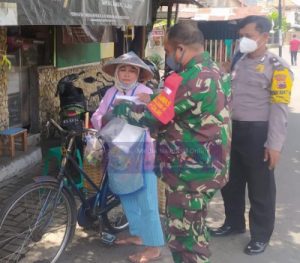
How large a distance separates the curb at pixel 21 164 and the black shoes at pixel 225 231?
2.52 meters

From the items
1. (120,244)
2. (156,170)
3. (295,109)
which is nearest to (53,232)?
(120,244)

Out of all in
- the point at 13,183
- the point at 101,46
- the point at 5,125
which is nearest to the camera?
the point at 13,183

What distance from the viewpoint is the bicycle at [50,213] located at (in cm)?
303

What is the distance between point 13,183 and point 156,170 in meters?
2.83

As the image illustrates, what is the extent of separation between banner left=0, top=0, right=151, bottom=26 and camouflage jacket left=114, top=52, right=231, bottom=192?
3.15 ft

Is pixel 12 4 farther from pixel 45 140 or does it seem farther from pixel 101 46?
pixel 101 46

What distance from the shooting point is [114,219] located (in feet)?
13.1

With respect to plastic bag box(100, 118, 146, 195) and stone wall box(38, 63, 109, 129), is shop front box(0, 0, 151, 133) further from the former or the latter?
plastic bag box(100, 118, 146, 195)

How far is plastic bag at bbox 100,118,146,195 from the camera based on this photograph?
3.16 metres

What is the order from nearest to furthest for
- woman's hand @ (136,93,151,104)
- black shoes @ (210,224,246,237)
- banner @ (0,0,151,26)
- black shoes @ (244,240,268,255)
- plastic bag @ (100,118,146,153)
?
woman's hand @ (136,93,151,104)
banner @ (0,0,151,26)
plastic bag @ (100,118,146,153)
black shoes @ (244,240,268,255)
black shoes @ (210,224,246,237)

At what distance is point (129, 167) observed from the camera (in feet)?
10.7

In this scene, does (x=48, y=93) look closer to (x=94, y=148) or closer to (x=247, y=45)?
(x=94, y=148)

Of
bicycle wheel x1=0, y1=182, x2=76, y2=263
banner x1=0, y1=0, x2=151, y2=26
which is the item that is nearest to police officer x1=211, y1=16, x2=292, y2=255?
banner x1=0, y1=0, x2=151, y2=26

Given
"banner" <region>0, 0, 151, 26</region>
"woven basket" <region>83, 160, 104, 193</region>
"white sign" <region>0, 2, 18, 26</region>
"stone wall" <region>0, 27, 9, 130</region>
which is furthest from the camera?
"stone wall" <region>0, 27, 9, 130</region>
